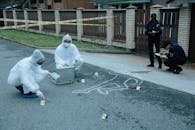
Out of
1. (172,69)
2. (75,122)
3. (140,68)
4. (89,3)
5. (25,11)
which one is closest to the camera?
(75,122)

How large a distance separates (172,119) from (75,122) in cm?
182

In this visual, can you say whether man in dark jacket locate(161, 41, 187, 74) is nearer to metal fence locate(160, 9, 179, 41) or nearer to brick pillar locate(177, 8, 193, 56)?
brick pillar locate(177, 8, 193, 56)

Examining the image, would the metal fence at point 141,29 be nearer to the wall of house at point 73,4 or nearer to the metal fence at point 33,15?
the metal fence at point 33,15

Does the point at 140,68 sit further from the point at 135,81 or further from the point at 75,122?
the point at 75,122

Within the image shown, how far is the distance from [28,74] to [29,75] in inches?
1.6

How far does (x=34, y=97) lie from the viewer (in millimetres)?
6758

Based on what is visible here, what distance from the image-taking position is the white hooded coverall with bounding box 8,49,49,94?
254 inches

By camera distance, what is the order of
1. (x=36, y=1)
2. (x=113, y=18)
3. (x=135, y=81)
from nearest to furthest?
(x=135, y=81) → (x=113, y=18) → (x=36, y=1)

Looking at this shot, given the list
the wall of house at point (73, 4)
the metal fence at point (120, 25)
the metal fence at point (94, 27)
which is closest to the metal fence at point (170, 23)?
the metal fence at point (120, 25)

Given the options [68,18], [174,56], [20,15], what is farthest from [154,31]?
[20,15]

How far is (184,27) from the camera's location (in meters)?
10.8

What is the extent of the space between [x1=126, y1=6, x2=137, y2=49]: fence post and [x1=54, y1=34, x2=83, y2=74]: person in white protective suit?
510cm

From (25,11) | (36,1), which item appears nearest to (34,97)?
(25,11)

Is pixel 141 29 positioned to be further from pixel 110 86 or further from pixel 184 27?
pixel 110 86
